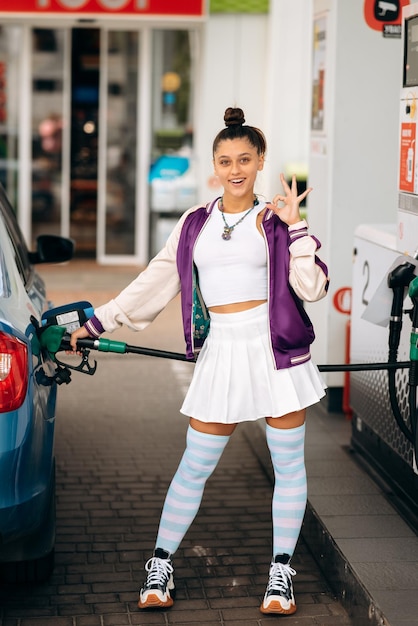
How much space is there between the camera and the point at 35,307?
4.99m

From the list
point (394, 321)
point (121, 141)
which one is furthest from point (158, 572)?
point (121, 141)

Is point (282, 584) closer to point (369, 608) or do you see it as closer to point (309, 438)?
point (369, 608)

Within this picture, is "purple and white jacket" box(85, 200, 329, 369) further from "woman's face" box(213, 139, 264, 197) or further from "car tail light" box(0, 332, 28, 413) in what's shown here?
"car tail light" box(0, 332, 28, 413)

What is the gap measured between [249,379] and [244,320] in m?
0.22

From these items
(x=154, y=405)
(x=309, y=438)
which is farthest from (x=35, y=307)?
(x=154, y=405)

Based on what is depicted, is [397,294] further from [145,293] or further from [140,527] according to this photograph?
[140,527]

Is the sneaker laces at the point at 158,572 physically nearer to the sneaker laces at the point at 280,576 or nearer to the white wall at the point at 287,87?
the sneaker laces at the point at 280,576

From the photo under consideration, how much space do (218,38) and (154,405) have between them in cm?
719

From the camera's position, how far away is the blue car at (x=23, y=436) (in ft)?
13.0

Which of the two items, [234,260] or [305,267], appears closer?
[305,267]

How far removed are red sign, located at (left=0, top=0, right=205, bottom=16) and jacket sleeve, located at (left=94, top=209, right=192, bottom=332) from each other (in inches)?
383

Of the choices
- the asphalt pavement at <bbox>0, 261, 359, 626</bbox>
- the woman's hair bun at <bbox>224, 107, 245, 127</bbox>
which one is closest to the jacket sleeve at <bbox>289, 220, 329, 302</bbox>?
the woman's hair bun at <bbox>224, 107, 245, 127</bbox>

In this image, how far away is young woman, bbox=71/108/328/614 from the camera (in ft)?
14.0

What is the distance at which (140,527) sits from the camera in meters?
5.60
